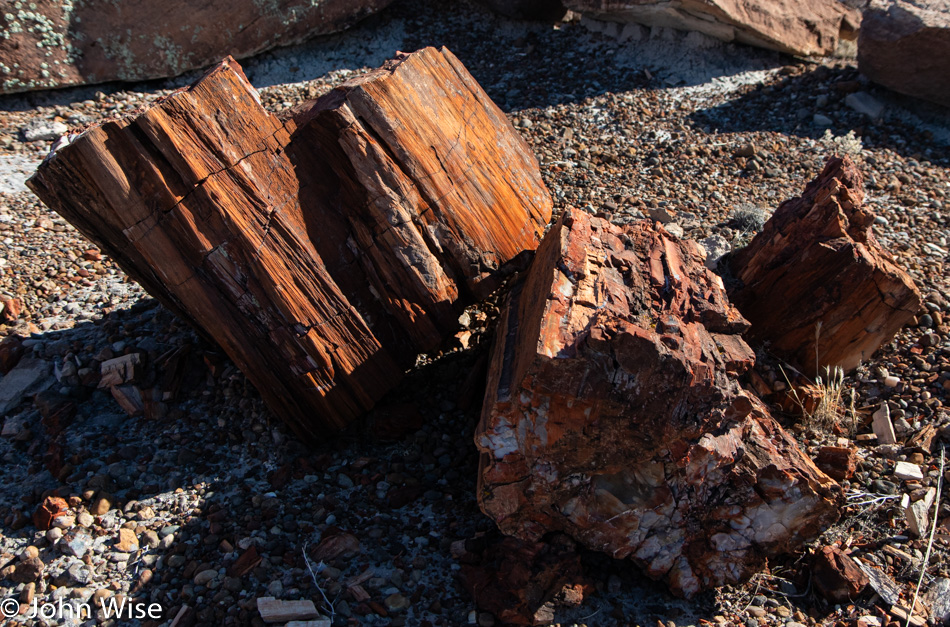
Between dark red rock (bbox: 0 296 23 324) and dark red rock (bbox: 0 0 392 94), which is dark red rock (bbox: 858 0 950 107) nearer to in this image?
dark red rock (bbox: 0 0 392 94)

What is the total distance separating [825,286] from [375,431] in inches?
99.5

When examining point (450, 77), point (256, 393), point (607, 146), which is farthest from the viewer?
point (607, 146)

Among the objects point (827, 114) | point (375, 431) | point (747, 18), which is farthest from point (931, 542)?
point (747, 18)

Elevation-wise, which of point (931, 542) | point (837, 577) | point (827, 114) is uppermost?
point (827, 114)

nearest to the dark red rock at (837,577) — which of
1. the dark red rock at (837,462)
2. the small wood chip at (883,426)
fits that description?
the dark red rock at (837,462)

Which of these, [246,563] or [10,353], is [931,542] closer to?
[246,563]

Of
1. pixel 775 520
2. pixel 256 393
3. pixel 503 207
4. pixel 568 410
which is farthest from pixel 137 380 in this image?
pixel 775 520

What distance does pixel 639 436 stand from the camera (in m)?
2.51

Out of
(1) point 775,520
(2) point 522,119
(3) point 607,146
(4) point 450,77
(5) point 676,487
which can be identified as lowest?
(1) point 775,520

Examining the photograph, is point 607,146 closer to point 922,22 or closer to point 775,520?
point 922,22

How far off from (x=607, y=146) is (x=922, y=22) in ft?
10.0

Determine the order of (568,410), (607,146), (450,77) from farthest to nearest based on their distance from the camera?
(607,146), (450,77), (568,410)

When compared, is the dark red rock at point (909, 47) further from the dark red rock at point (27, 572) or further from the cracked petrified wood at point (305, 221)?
the dark red rock at point (27, 572)

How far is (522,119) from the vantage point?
5820 millimetres
